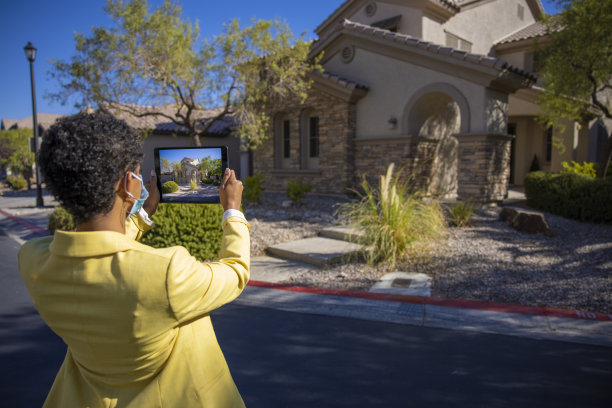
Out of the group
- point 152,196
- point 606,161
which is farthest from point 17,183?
point 606,161

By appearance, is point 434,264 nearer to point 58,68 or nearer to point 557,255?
point 557,255

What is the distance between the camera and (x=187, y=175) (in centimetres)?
185

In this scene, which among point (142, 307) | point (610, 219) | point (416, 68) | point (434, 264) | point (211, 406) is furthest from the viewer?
point (416, 68)

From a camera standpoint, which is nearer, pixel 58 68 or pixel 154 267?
pixel 154 267

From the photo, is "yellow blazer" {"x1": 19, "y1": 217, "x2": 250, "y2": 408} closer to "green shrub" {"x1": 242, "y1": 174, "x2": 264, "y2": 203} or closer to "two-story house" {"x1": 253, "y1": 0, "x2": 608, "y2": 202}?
"green shrub" {"x1": 242, "y1": 174, "x2": 264, "y2": 203}

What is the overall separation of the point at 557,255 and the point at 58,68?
38.4ft

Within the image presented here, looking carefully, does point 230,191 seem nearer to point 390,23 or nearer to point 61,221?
point 61,221


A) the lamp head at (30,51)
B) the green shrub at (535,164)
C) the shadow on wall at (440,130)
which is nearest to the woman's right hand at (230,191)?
the shadow on wall at (440,130)

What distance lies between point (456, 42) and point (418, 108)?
6314mm

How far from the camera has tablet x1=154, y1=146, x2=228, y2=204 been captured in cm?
181

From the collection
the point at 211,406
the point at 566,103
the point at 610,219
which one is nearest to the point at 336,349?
the point at 211,406

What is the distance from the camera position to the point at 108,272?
123 cm

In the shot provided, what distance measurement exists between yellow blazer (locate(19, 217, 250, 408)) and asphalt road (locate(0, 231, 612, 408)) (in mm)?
1770

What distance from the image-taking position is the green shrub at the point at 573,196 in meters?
9.30
